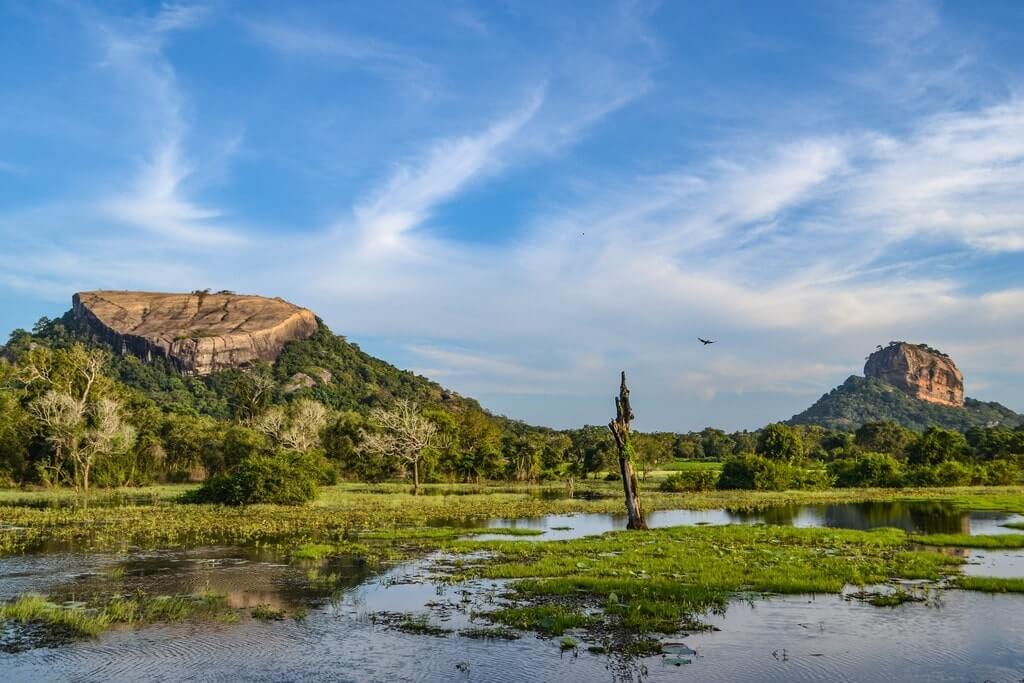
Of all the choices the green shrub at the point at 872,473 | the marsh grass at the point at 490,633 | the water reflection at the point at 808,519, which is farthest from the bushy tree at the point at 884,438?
the marsh grass at the point at 490,633

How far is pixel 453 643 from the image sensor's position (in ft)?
55.9

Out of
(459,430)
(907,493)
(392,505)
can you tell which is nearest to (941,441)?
(907,493)

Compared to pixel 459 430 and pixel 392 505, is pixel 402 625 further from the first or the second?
pixel 459 430

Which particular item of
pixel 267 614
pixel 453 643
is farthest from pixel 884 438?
pixel 267 614

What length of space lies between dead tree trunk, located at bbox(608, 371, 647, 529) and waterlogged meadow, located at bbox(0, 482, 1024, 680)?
5.90ft

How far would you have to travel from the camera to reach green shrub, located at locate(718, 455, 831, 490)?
264 feet

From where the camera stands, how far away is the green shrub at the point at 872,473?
274 ft

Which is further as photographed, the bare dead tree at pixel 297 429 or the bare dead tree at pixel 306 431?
the bare dead tree at pixel 297 429

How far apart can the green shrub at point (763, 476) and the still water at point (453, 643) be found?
56253 millimetres

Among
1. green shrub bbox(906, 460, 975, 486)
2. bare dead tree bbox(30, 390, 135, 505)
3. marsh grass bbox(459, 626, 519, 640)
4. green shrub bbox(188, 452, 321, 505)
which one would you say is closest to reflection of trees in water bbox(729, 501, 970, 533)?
green shrub bbox(906, 460, 975, 486)

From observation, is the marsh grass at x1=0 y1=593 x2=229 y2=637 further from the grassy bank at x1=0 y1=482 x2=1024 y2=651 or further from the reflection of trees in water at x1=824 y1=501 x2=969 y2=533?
the reflection of trees in water at x1=824 y1=501 x2=969 y2=533

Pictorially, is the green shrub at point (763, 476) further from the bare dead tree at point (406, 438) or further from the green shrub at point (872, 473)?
the bare dead tree at point (406, 438)

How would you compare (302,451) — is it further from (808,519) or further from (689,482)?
(808,519)

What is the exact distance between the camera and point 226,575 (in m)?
25.6
